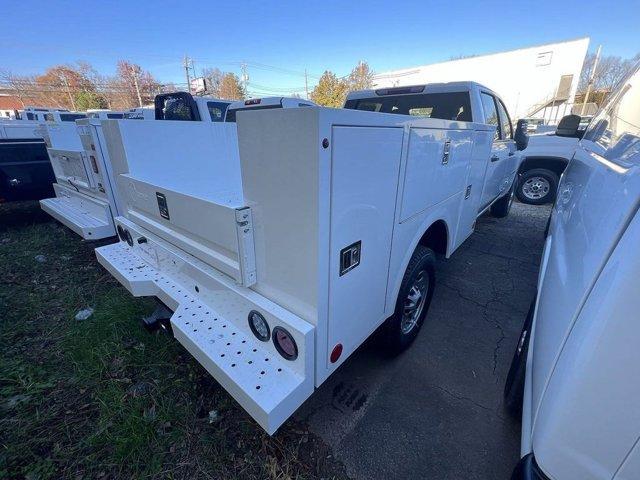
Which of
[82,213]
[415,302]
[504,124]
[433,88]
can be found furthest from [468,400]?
[82,213]

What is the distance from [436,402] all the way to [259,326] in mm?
1430

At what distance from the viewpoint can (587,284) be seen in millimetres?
861

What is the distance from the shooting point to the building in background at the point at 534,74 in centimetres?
2950

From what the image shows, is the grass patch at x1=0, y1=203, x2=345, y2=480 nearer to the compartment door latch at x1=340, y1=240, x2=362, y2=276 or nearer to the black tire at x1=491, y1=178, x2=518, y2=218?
the compartment door latch at x1=340, y1=240, x2=362, y2=276

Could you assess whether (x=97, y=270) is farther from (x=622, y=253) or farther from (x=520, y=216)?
(x=520, y=216)

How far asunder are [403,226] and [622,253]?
116 centimetres

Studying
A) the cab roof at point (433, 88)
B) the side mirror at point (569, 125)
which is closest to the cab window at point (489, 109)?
the cab roof at point (433, 88)

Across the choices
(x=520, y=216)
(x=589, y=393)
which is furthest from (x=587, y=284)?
(x=520, y=216)

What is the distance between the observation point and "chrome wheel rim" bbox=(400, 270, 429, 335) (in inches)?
93.8

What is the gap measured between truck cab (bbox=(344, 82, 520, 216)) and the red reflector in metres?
2.31

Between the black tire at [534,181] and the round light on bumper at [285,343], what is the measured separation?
Result: 774 cm

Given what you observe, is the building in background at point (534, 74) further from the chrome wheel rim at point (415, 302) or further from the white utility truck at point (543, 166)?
the chrome wheel rim at point (415, 302)

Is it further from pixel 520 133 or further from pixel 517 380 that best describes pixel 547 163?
pixel 517 380

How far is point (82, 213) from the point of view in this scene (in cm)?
385
